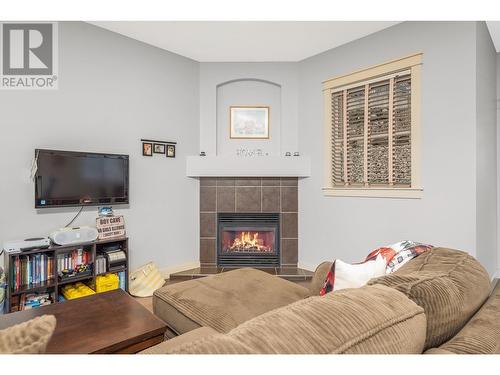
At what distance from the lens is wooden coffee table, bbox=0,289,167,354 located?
1.24 meters

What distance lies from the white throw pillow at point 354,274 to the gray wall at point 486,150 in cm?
200

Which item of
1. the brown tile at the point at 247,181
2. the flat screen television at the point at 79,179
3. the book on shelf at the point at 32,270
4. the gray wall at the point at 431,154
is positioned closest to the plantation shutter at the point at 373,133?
the gray wall at the point at 431,154

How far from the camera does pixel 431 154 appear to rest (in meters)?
2.74

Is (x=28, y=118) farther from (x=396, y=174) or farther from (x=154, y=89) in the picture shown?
(x=396, y=174)

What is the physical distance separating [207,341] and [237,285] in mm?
1399

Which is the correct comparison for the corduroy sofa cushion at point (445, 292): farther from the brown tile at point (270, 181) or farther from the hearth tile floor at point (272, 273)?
the brown tile at point (270, 181)

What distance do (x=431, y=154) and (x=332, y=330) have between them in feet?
9.28

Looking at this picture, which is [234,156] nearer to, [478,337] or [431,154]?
[431,154]

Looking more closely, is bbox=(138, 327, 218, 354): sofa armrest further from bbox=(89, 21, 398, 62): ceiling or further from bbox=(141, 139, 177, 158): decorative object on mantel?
bbox=(89, 21, 398, 62): ceiling

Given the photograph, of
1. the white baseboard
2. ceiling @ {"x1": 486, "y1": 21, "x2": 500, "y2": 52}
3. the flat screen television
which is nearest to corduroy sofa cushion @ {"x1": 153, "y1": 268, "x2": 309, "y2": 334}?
the flat screen television

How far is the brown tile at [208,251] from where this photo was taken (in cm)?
390
